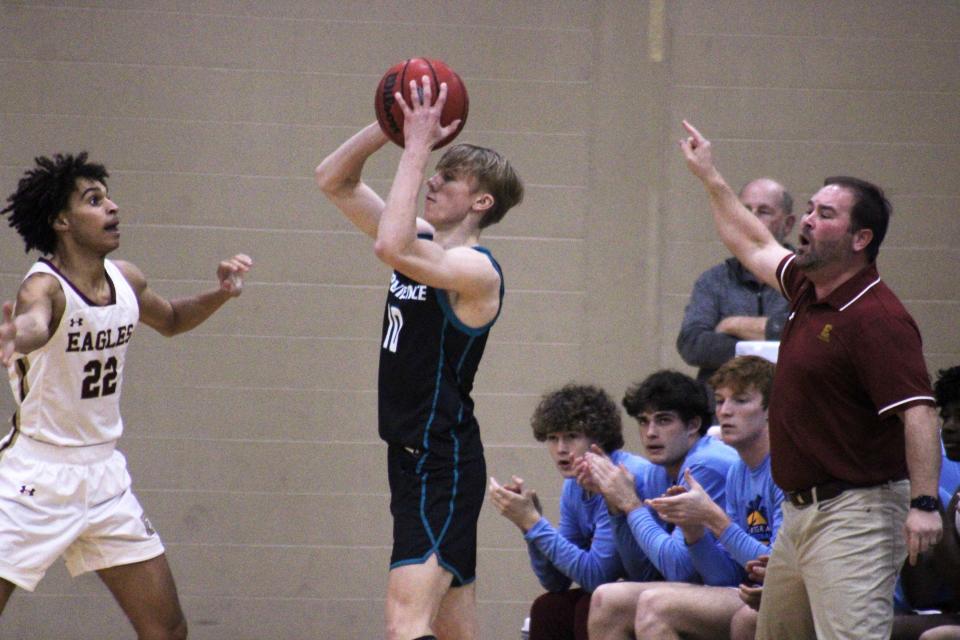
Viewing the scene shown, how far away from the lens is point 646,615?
4.41 m

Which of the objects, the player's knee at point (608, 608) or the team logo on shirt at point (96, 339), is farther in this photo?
the player's knee at point (608, 608)

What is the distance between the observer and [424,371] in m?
3.89

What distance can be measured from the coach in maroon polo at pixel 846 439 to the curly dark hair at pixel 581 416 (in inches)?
46.4

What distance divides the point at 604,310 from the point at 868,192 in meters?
2.93

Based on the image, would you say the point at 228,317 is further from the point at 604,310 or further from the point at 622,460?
the point at 622,460

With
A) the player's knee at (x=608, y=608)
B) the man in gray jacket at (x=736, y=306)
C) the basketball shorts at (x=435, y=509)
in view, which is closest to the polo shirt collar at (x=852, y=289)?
the basketball shorts at (x=435, y=509)

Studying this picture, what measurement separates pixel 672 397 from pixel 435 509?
1359 millimetres

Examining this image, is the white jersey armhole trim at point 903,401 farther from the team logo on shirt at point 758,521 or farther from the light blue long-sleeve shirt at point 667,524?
the light blue long-sleeve shirt at point 667,524

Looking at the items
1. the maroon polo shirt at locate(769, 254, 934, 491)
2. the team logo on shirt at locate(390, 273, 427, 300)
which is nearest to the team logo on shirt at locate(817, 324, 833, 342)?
the maroon polo shirt at locate(769, 254, 934, 491)

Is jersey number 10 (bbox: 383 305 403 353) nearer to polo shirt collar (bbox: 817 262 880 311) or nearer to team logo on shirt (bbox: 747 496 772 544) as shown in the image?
polo shirt collar (bbox: 817 262 880 311)

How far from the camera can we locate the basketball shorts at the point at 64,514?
4.34 metres

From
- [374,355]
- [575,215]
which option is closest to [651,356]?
[575,215]

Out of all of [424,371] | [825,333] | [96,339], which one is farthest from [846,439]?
[96,339]

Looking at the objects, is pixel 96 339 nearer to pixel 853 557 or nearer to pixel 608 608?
pixel 608 608
